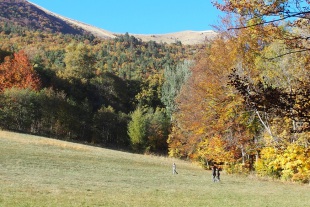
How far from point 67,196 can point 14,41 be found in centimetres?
11756

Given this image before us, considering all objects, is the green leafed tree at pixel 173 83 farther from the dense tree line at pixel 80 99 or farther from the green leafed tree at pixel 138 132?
the green leafed tree at pixel 138 132

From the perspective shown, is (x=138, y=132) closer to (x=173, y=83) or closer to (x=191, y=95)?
(x=173, y=83)

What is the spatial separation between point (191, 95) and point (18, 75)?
49.7 m

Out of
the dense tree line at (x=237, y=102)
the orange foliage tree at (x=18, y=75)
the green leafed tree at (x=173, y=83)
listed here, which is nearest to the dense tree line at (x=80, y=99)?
the orange foliage tree at (x=18, y=75)

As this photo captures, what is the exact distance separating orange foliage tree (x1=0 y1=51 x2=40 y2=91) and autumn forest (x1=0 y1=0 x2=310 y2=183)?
227 mm

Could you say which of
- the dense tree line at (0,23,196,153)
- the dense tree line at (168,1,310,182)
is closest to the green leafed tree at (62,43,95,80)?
the dense tree line at (0,23,196,153)

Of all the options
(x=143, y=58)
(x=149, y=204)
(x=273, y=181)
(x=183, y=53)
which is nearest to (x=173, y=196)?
(x=149, y=204)

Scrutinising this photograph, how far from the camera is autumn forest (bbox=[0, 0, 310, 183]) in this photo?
8.32m

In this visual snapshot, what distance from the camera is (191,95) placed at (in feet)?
115

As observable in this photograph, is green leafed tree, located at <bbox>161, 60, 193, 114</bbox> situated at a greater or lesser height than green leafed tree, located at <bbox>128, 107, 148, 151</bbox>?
greater

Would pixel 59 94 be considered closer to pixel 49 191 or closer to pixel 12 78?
pixel 12 78

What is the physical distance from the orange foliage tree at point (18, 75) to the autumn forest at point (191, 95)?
8.9 inches

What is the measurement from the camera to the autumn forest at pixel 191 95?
27.3ft

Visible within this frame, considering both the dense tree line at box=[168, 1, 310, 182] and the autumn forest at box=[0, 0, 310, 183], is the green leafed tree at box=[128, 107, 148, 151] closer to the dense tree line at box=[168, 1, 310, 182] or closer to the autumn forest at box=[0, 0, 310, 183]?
the autumn forest at box=[0, 0, 310, 183]
